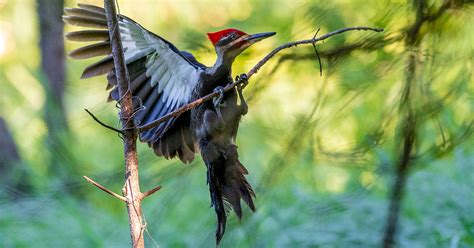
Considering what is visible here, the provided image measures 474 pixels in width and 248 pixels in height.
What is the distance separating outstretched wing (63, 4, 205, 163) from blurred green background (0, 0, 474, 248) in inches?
7.3

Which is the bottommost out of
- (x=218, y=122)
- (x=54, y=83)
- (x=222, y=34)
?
(x=54, y=83)

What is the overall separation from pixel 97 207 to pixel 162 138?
2.34 feet

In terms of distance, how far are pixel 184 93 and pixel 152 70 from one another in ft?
0.31

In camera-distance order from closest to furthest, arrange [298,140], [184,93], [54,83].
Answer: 1. [184,93]
2. [298,140]
3. [54,83]

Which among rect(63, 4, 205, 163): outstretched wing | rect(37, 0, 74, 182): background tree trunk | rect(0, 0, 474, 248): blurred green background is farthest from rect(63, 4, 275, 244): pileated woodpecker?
rect(37, 0, 74, 182): background tree trunk

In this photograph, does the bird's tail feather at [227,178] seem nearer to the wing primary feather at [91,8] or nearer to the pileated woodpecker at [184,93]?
the pileated woodpecker at [184,93]

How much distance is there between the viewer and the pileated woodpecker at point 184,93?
154cm

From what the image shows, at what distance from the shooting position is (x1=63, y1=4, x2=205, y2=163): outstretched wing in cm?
160

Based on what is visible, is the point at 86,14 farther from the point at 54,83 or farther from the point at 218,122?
the point at 54,83

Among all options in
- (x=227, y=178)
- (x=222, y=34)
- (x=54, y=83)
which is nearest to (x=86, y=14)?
(x=222, y=34)

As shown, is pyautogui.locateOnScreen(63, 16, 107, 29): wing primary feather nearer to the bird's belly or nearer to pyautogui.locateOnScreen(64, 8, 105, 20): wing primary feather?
pyautogui.locateOnScreen(64, 8, 105, 20): wing primary feather

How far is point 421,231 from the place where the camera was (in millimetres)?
2127

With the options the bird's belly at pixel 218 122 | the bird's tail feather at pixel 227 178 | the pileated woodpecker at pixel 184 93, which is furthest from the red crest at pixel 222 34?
the bird's tail feather at pixel 227 178

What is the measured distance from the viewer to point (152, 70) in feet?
5.45
